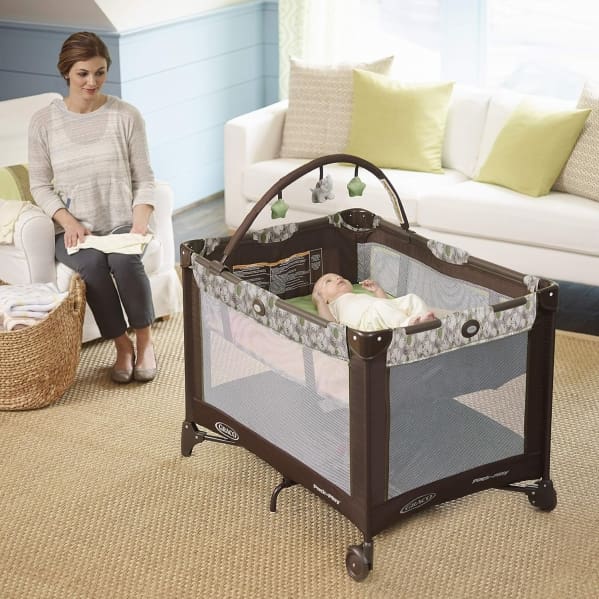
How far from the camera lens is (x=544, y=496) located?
8.35 ft

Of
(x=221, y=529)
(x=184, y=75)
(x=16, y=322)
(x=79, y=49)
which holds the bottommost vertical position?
(x=221, y=529)

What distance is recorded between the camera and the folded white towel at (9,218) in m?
3.27

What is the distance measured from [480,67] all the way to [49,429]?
2.83 m

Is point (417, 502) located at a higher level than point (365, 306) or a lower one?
lower

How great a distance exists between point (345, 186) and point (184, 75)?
125cm

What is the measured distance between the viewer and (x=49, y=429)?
119 inches

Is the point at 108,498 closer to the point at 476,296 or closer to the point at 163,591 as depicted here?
the point at 163,591

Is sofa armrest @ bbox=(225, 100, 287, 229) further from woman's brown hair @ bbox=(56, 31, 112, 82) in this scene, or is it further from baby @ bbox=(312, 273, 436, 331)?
baby @ bbox=(312, 273, 436, 331)

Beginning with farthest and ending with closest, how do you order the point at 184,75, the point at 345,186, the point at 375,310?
the point at 184,75 → the point at 345,186 → the point at 375,310

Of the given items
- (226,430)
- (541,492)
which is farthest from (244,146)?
(541,492)

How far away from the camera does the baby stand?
2615 millimetres

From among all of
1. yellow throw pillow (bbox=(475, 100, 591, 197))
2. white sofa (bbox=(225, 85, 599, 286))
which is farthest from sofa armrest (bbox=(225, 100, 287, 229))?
yellow throw pillow (bbox=(475, 100, 591, 197))

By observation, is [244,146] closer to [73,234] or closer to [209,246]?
[73,234]

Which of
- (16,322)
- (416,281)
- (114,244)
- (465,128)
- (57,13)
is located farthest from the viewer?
(57,13)
